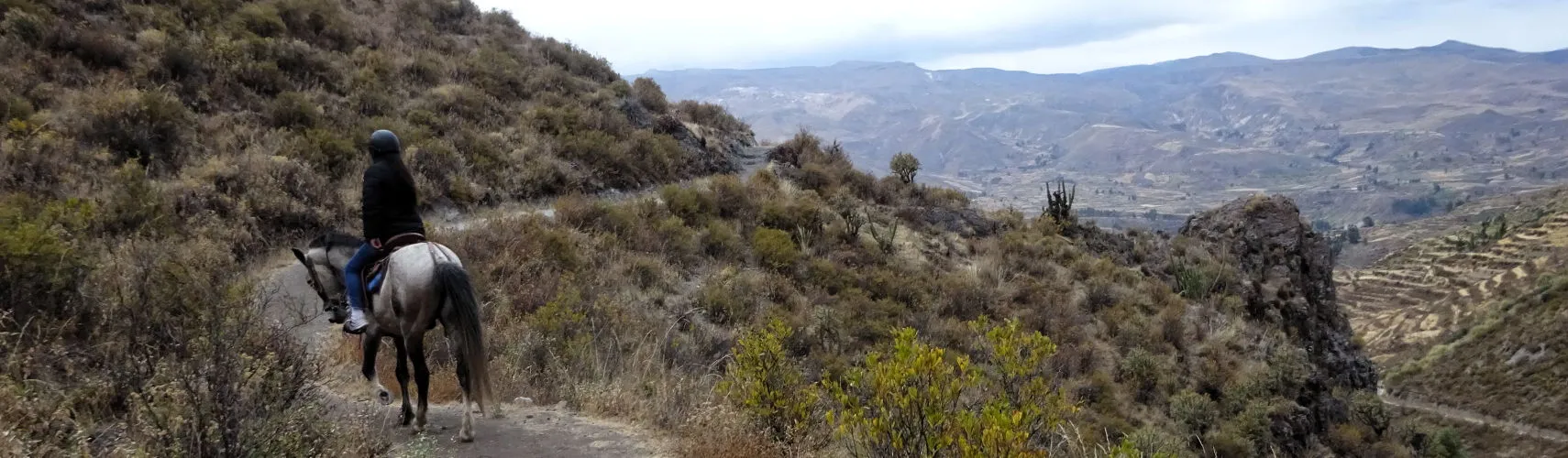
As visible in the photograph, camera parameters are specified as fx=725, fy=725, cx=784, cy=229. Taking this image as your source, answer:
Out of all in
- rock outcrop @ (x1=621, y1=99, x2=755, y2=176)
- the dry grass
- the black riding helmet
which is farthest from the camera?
rock outcrop @ (x1=621, y1=99, x2=755, y2=176)

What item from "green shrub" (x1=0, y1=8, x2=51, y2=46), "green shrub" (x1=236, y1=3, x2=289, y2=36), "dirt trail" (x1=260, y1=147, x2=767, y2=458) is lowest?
"dirt trail" (x1=260, y1=147, x2=767, y2=458)

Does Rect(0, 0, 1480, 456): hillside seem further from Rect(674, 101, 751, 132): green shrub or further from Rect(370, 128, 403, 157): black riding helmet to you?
Rect(674, 101, 751, 132): green shrub

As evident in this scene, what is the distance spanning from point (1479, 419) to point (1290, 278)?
113ft

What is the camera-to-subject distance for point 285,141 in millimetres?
11945

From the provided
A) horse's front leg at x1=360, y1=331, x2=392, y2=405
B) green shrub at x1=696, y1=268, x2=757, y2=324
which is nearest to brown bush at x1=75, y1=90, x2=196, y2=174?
horse's front leg at x1=360, y1=331, x2=392, y2=405

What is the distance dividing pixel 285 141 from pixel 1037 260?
49.3 ft

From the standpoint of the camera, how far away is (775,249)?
1360 centimetres

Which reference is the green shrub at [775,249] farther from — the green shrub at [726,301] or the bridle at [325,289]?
the bridle at [325,289]

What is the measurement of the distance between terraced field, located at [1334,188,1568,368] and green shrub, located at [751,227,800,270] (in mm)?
64133

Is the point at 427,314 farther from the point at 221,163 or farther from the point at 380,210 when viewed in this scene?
the point at 221,163

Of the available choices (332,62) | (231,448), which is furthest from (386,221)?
(332,62)

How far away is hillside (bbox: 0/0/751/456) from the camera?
3.47 metres

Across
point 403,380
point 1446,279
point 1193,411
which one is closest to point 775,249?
point 1193,411

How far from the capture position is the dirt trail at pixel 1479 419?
34.7 metres
